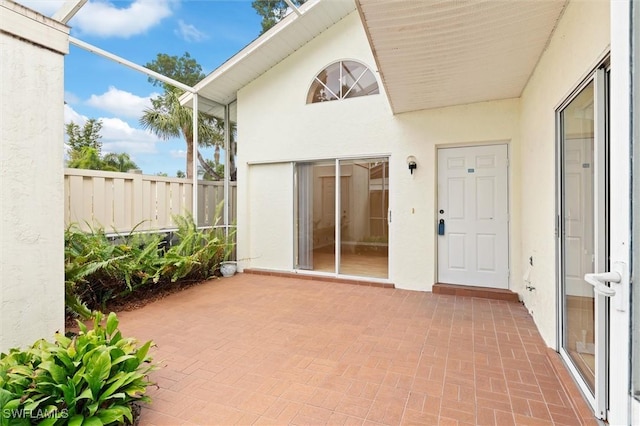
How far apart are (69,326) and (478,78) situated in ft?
19.8

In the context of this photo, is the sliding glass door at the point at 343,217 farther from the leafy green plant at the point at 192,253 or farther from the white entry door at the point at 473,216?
the leafy green plant at the point at 192,253

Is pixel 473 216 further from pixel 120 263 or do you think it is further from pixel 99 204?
pixel 99 204

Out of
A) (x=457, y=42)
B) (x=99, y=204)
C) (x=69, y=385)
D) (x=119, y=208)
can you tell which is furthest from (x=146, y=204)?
(x=457, y=42)

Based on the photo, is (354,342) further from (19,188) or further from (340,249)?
(19,188)

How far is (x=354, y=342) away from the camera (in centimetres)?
344

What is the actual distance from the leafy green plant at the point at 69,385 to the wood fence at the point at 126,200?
3046 mm

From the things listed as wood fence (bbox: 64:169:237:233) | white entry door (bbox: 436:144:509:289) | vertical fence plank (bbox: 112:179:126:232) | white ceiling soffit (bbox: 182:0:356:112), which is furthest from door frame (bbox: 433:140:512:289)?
vertical fence plank (bbox: 112:179:126:232)

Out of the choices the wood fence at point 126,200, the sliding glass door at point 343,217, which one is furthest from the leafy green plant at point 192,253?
the sliding glass door at point 343,217

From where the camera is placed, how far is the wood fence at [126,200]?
187 inches

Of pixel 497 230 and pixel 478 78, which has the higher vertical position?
pixel 478 78

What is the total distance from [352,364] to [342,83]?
5.06 meters

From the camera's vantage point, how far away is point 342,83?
613cm

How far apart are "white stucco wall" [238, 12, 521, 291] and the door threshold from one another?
9.6 inches

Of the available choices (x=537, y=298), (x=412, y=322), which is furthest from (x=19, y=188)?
(x=537, y=298)
